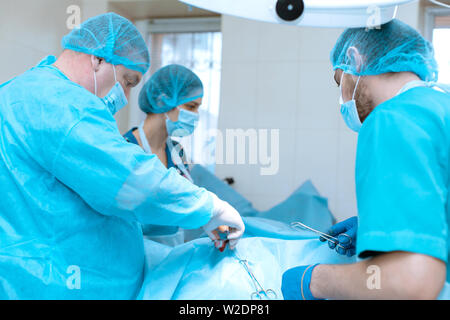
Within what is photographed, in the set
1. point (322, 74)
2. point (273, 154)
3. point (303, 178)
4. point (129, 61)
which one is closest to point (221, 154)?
A: point (273, 154)

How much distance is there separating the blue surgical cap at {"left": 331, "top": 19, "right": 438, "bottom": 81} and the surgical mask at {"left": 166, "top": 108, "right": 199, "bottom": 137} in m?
1.20

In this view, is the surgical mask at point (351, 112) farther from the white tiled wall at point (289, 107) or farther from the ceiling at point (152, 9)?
the ceiling at point (152, 9)

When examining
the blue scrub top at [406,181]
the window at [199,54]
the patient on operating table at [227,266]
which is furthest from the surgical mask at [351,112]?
the window at [199,54]

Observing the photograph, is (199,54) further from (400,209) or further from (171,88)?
(400,209)

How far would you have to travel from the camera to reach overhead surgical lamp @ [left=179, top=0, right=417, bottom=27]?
3.13 ft

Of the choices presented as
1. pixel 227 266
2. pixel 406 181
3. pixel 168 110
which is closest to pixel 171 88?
pixel 168 110

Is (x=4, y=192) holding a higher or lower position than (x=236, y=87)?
lower

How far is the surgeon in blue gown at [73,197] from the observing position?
978 mm

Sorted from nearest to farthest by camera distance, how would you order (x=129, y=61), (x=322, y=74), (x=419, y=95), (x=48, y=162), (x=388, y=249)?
(x=388, y=249) → (x=419, y=95) → (x=48, y=162) → (x=129, y=61) → (x=322, y=74)

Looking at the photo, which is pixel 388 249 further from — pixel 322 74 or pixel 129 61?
pixel 322 74

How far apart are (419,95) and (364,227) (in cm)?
29

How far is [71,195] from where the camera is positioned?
1.05 meters

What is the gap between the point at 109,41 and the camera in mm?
1299

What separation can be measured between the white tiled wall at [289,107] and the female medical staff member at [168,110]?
84 centimetres
